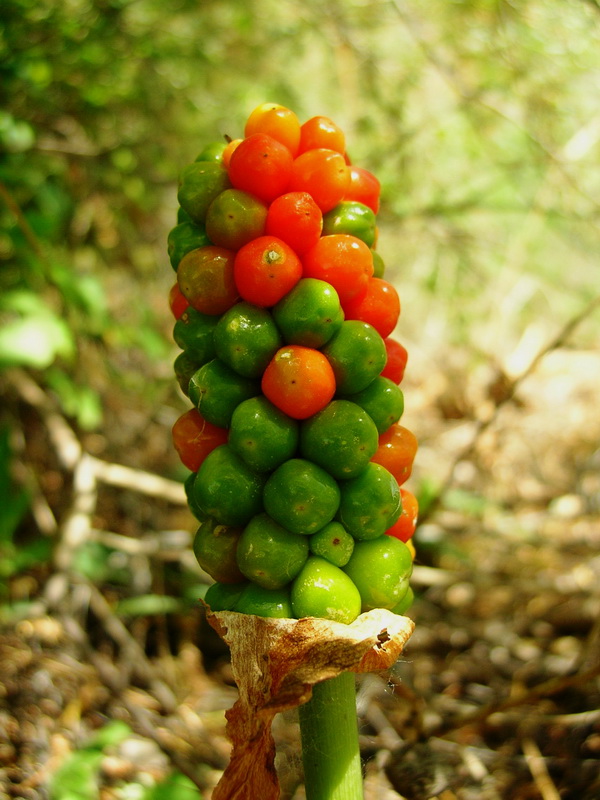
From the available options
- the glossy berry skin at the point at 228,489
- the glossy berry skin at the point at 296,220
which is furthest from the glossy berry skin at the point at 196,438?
the glossy berry skin at the point at 296,220

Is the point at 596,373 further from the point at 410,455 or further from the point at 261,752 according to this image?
the point at 261,752

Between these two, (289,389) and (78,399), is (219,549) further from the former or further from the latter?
(78,399)

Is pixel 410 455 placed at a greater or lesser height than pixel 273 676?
greater

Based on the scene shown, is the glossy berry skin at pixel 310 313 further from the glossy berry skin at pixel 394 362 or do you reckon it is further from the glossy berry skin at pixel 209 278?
the glossy berry skin at pixel 394 362

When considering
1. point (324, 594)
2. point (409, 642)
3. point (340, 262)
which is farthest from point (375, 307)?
point (409, 642)

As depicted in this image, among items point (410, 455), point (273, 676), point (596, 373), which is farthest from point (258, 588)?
point (596, 373)

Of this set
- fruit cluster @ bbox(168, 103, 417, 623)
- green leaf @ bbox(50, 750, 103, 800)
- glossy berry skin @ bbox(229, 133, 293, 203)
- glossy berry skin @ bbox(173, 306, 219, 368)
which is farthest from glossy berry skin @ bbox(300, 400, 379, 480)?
green leaf @ bbox(50, 750, 103, 800)
